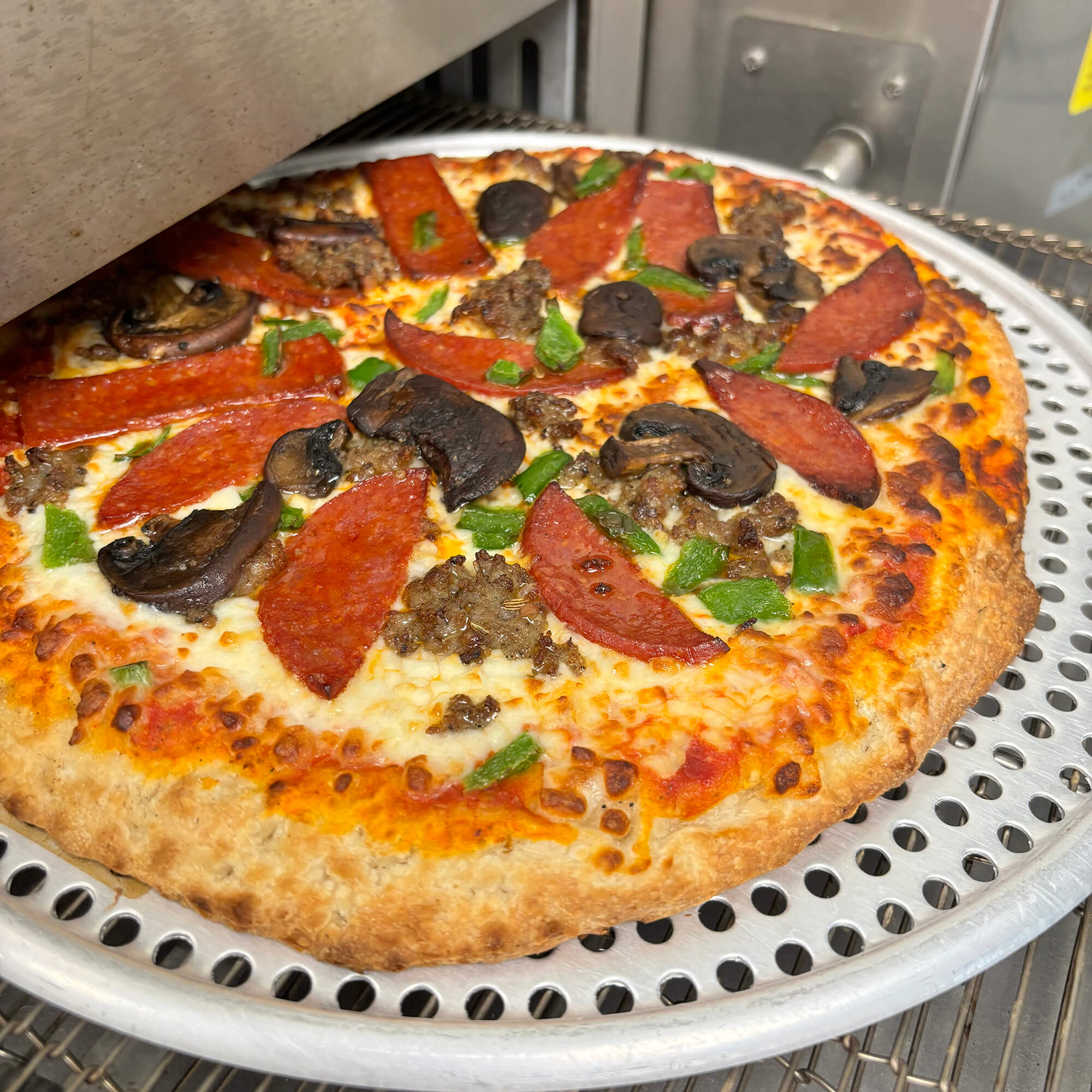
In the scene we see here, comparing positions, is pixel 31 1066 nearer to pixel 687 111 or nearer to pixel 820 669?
pixel 820 669

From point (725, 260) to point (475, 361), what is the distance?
0.75m

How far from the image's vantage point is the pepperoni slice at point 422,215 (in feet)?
8.84

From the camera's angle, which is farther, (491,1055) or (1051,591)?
(1051,591)

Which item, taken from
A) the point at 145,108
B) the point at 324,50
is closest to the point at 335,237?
the point at 324,50

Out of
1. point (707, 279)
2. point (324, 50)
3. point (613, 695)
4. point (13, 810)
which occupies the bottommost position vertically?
point (13, 810)

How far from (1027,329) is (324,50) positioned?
1.93 meters

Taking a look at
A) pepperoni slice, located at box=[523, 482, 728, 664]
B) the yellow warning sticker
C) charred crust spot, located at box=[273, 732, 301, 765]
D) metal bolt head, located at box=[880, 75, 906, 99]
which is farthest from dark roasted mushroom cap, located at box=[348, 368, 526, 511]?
the yellow warning sticker

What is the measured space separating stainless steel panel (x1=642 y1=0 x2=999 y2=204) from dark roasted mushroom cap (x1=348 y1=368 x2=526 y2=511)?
7.27ft

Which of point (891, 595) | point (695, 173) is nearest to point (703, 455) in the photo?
point (891, 595)

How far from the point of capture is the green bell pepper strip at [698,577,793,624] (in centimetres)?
186

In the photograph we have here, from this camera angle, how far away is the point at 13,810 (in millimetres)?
1647

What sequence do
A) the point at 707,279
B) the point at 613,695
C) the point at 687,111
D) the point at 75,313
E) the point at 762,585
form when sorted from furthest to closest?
1. the point at 687,111
2. the point at 707,279
3. the point at 75,313
4. the point at 762,585
5. the point at 613,695

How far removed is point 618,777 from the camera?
1.60m

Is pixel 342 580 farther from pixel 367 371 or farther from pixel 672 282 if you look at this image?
pixel 672 282
